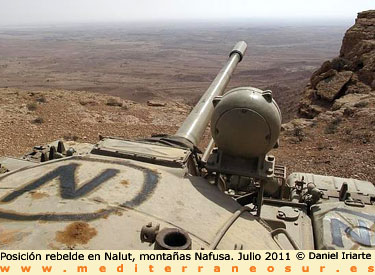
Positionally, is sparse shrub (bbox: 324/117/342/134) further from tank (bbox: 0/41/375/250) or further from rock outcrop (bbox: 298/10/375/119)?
tank (bbox: 0/41/375/250)

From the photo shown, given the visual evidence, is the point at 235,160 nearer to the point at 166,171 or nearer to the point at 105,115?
the point at 166,171

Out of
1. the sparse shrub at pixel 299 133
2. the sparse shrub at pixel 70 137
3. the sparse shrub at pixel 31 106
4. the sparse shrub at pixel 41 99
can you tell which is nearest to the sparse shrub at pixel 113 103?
the sparse shrub at pixel 41 99

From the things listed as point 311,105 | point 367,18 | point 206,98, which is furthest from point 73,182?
point 367,18

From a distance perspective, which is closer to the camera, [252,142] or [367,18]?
[252,142]

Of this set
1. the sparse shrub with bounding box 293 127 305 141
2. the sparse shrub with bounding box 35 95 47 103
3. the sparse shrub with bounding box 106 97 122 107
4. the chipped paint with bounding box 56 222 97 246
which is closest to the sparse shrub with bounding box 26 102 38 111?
the sparse shrub with bounding box 35 95 47 103

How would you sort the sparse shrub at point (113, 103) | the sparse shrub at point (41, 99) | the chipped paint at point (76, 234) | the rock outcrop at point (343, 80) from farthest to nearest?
the sparse shrub at point (113, 103), the rock outcrop at point (343, 80), the sparse shrub at point (41, 99), the chipped paint at point (76, 234)

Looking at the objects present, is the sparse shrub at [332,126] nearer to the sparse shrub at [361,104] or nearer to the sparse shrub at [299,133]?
the sparse shrub at [299,133]

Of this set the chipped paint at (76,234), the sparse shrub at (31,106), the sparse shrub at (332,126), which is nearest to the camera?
the chipped paint at (76,234)
